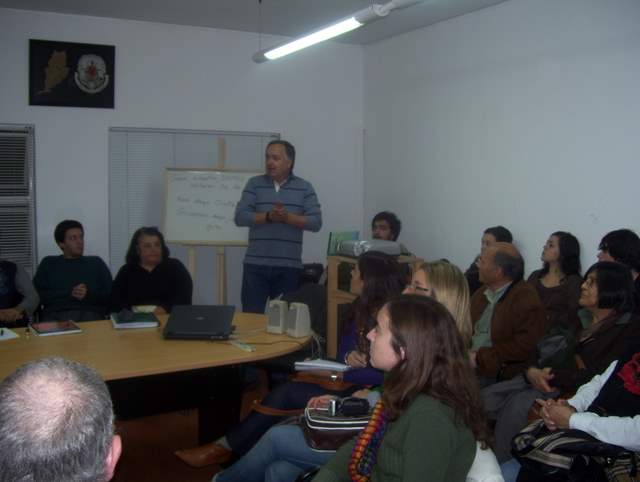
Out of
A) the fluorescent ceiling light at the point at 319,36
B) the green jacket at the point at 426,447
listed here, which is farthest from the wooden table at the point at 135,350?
the fluorescent ceiling light at the point at 319,36

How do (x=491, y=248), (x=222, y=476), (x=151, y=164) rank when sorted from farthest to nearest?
1. (x=151, y=164)
2. (x=491, y=248)
3. (x=222, y=476)

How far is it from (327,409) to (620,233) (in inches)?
81.7

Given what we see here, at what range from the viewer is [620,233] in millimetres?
3621

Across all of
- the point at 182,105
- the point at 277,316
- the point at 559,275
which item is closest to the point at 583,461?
the point at 277,316

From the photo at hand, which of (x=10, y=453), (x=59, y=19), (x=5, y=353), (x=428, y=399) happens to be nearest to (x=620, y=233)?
(x=428, y=399)

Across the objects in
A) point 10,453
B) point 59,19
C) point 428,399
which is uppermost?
point 59,19

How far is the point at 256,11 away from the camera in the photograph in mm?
5117

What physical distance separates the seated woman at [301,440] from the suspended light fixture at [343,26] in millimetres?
1324

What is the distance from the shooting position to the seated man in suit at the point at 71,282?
14.9 ft

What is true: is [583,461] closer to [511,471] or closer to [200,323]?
[511,471]

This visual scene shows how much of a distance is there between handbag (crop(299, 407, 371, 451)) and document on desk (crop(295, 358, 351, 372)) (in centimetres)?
57

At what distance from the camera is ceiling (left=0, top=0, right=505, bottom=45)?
4848 mm

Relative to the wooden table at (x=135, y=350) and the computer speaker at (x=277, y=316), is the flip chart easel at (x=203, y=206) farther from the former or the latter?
the computer speaker at (x=277, y=316)

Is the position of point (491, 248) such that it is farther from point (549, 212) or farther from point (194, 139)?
point (194, 139)
